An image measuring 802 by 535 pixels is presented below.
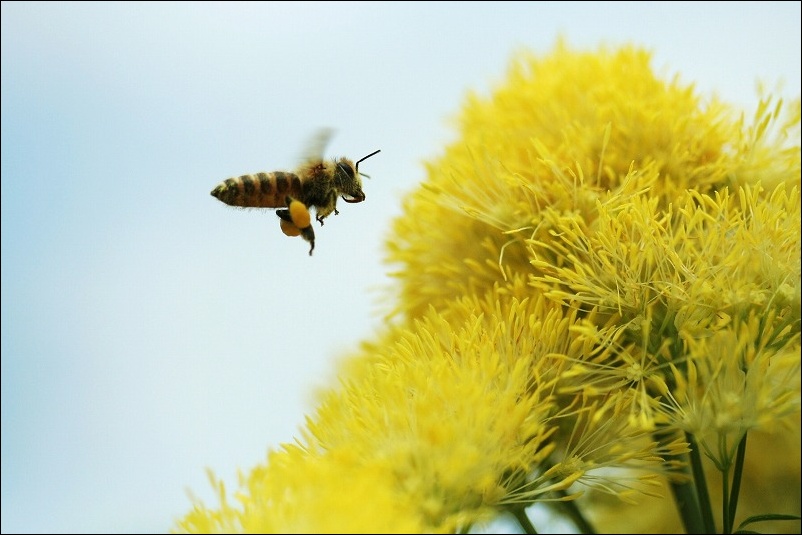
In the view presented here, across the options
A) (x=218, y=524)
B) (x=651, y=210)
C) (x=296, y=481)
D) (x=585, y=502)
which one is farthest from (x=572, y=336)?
(x=585, y=502)

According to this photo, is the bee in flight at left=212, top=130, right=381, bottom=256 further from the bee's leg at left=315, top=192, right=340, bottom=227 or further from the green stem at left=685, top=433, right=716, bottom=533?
the green stem at left=685, top=433, right=716, bottom=533

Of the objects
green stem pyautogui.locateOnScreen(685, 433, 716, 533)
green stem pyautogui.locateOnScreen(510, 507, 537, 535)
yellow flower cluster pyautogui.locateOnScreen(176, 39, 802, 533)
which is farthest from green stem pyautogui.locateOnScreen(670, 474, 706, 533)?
green stem pyautogui.locateOnScreen(510, 507, 537, 535)

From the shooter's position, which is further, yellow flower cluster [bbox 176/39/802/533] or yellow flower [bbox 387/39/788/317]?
yellow flower [bbox 387/39/788/317]

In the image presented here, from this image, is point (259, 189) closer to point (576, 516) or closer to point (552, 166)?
point (552, 166)

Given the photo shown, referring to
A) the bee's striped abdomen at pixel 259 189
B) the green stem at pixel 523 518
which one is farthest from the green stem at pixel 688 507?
the bee's striped abdomen at pixel 259 189

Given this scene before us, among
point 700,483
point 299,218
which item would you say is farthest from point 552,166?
point 700,483

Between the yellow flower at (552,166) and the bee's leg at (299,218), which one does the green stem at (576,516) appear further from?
the bee's leg at (299,218)

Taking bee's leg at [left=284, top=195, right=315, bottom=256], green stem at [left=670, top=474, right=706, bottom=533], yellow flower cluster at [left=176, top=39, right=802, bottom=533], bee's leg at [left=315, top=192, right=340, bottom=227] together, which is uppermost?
bee's leg at [left=315, top=192, right=340, bottom=227]
